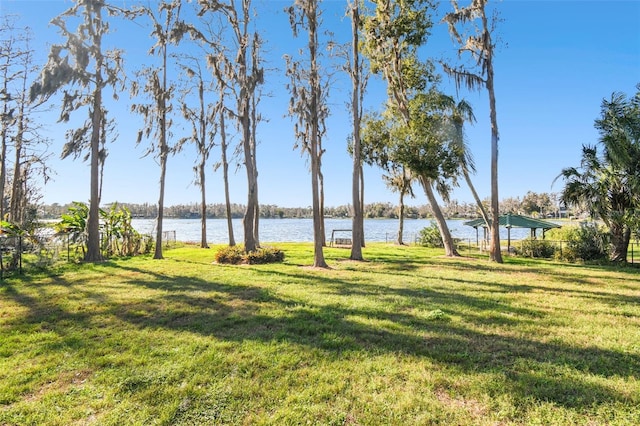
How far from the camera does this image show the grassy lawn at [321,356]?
2.94 m

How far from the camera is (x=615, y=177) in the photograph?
13.3 m

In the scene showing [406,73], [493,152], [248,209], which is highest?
[406,73]

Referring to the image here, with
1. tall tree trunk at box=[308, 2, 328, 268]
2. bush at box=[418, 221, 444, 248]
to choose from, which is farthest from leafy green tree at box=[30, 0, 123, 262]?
bush at box=[418, 221, 444, 248]

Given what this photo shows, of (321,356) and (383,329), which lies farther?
(383,329)

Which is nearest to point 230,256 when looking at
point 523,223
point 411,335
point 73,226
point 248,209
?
point 248,209

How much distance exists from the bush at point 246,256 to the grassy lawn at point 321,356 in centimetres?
520

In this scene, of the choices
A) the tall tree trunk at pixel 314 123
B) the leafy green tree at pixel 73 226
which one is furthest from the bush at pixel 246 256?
the leafy green tree at pixel 73 226

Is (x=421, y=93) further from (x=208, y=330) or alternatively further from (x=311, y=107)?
(x=208, y=330)

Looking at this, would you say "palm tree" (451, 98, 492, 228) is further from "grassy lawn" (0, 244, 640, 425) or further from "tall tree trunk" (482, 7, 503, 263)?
"grassy lawn" (0, 244, 640, 425)

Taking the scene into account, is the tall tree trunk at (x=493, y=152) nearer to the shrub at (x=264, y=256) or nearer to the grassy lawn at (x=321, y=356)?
the grassy lawn at (x=321, y=356)

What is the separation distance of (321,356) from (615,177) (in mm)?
14949

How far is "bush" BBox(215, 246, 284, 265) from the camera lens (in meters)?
13.2

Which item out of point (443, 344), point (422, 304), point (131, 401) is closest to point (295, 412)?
point (131, 401)

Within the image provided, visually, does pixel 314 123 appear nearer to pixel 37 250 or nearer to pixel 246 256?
pixel 246 256
